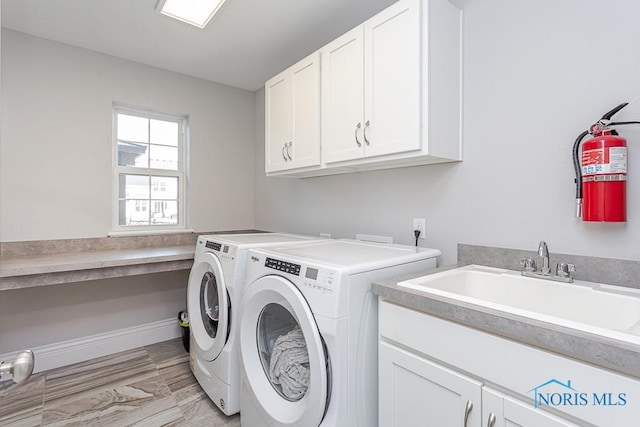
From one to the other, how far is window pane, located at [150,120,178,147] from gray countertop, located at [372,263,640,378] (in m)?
2.71

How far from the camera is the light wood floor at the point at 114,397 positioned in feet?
6.02

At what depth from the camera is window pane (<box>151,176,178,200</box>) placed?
2.93 m

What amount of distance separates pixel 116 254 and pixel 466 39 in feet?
8.72

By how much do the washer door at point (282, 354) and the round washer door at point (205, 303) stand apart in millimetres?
444

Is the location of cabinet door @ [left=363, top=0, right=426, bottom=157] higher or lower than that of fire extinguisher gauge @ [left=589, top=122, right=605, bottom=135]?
A: higher

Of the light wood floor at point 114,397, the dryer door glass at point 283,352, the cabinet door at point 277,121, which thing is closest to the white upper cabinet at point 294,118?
the cabinet door at point 277,121

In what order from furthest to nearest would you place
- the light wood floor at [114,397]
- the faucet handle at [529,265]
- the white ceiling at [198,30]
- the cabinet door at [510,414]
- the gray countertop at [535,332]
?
the white ceiling at [198,30] < the light wood floor at [114,397] < the faucet handle at [529,265] < the cabinet door at [510,414] < the gray countertop at [535,332]

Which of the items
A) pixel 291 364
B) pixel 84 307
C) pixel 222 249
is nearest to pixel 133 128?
pixel 84 307

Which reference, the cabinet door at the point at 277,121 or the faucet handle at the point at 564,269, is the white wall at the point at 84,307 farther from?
the faucet handle at the point at 564,269

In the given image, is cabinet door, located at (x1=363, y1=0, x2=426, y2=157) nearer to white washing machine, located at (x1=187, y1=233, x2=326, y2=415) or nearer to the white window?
white washing machine, located at (x1=187, y1=233, x2=326, y2=415)

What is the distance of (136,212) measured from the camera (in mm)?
2832

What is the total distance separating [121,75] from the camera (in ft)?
8.69

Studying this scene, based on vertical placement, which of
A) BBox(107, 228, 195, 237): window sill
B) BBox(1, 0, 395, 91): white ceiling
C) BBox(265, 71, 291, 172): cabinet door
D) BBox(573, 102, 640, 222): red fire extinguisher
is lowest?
BBox(107, 228, 195, 237): window sill

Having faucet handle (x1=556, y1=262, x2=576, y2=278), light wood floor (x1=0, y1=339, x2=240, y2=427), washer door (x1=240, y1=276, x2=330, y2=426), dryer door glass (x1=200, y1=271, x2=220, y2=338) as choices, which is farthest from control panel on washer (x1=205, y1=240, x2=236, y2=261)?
faucet handle (x1=556, y1=262, x2=576, y2=278)
